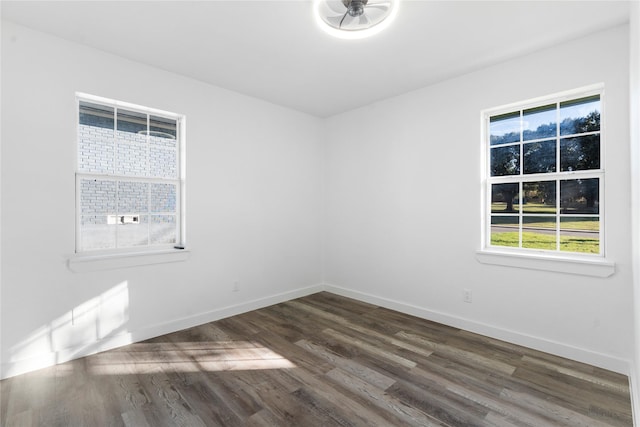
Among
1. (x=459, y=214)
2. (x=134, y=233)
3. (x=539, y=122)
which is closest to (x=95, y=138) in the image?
(x=134, y=233)

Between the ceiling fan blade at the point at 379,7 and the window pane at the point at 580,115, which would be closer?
the ceiling fan blade at the point at 379,7

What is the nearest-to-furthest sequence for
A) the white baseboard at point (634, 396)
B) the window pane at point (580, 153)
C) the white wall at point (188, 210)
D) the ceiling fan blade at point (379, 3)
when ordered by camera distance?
1. the white baseboard at point (634, 396)
2. the ceiling fan blade at point (379, 3)
3. the white wall at point (188, 210)
4. the window pane at point (580, 153)

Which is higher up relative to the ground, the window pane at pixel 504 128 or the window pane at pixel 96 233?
the window pane at pixel 504 128

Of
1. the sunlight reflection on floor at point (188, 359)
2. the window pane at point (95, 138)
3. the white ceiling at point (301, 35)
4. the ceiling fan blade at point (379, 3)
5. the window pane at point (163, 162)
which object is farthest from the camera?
the window pane at point (163, 162)

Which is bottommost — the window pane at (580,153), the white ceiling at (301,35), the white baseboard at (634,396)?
the white baseboard at (634,396)

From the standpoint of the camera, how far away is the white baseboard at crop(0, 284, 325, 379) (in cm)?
246

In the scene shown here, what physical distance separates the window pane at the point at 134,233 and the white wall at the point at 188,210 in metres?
0.30

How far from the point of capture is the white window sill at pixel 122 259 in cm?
271

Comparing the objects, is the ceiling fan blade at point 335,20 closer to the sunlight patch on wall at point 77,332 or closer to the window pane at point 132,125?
the window pane at point 132,125

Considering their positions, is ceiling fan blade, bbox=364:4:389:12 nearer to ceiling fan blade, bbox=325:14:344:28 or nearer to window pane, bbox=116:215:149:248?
ceiling fan blade, bbox=325:14:344:28

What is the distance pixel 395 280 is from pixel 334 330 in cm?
112

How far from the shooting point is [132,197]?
3.11 metres

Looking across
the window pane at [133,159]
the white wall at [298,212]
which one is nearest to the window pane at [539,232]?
the white wall at [298,212]

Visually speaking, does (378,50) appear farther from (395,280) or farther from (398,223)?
(395,280)
